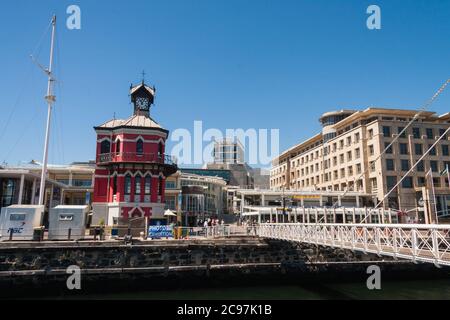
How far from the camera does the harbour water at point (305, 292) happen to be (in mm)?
20797

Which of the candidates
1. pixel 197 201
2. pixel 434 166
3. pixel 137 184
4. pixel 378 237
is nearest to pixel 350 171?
pixel 434 166

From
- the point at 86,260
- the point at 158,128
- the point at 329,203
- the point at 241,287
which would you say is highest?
the point at 158,128

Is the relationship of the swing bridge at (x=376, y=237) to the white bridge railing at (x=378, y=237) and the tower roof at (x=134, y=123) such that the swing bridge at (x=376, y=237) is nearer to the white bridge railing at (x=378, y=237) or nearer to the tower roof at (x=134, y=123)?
the white bridge railing at (x=378, y=237)

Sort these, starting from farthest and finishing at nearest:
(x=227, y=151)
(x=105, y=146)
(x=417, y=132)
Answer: (x=227, y=151)
(x=417, y=132)
(x=105, y=146)

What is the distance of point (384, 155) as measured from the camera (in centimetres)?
5350

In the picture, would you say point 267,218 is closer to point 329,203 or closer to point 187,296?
point 329,203

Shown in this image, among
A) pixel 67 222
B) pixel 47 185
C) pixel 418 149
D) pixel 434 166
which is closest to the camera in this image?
pixel 67 222

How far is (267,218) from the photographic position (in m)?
49.4

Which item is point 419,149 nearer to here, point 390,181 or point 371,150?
point 371,150

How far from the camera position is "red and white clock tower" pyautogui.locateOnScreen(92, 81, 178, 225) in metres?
34.5

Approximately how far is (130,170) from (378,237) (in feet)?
89.8

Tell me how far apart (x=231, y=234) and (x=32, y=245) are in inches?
610

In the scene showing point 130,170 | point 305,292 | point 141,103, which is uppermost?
point 141,103
